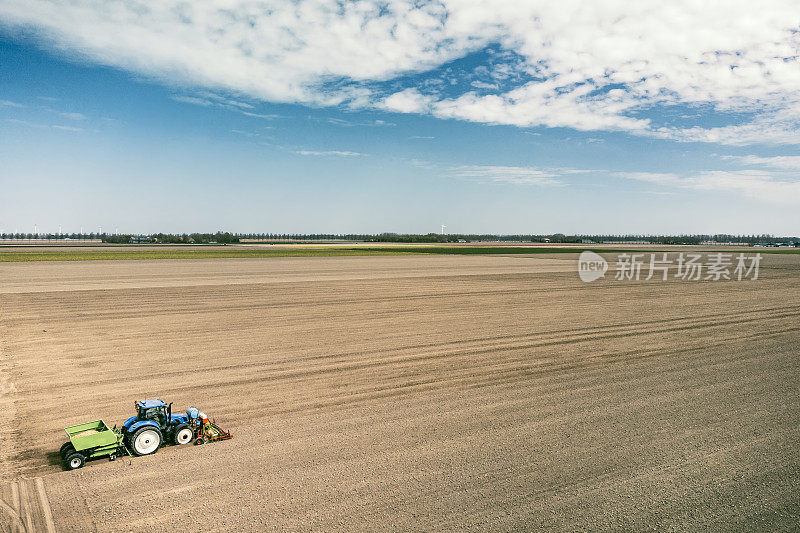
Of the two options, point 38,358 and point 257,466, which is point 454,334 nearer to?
point 257,466

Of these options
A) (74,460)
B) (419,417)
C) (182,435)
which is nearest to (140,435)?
(182,435)

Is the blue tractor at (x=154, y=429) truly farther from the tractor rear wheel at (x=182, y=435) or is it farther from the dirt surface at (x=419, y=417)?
the dirt surface at (x=419, y=417)

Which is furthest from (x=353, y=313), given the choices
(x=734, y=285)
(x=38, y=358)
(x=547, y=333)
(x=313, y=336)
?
(x=734, y=285)

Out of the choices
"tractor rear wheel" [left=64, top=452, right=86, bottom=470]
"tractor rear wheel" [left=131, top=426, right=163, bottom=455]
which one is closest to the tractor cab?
"tractor rear wheel" [left=131, top=426, right=163, bottom=455]

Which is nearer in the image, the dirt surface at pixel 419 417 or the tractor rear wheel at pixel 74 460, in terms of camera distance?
the dirt surface at pixel 419 417

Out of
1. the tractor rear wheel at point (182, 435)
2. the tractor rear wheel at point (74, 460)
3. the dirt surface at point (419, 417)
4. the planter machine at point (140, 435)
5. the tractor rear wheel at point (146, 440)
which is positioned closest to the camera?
the dirt surface at point (419, 417)

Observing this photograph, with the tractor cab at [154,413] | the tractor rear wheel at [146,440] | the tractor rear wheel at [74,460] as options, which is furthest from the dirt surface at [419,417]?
the tractor cab at [154,413]
